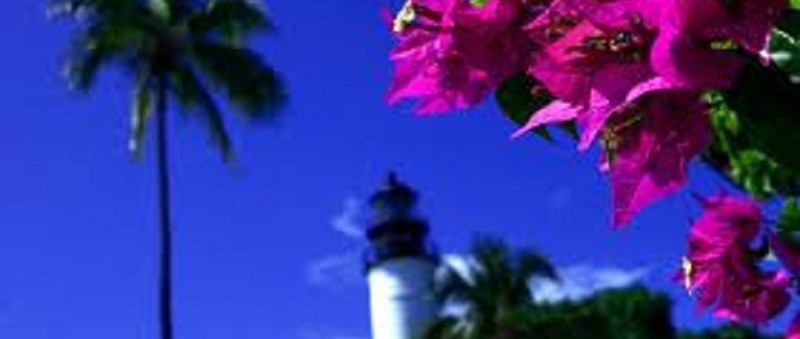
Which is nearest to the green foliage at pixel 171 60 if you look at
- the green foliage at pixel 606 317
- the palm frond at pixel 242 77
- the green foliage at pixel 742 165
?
the palm frond at pixel 242 77

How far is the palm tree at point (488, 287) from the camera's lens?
1813 inches

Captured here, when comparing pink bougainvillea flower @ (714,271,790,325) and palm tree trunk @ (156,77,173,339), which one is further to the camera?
palm tree trunk @ (156,77,173,339)

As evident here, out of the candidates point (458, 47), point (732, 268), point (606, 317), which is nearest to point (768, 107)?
point (458, 47)

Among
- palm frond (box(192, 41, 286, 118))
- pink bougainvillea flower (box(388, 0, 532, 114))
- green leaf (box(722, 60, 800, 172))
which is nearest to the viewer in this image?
Result: green leaf (box(722, 60, 800, 172))

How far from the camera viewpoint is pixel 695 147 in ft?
4.06

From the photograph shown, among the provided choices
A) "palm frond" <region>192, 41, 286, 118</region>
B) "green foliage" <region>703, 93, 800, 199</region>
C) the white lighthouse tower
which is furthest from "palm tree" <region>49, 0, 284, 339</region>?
"green foliage" <region>703, 93, 800, 199</region>

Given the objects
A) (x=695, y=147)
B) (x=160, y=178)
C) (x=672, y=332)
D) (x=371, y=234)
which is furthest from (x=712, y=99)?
(x=371, y=234)

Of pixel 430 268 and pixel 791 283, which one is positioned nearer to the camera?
pixel 791 283

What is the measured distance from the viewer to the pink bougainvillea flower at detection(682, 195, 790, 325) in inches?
70.5

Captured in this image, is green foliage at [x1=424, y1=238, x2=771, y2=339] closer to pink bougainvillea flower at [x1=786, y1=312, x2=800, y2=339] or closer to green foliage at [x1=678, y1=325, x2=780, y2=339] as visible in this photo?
green foliage at [x1=678, y1=325, x2=780, y2=339]

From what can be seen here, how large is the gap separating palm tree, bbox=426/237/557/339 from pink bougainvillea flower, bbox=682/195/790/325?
43.2 meters

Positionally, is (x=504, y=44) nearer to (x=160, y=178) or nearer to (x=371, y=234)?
(x=160, y=178)

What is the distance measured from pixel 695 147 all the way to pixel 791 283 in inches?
24.0

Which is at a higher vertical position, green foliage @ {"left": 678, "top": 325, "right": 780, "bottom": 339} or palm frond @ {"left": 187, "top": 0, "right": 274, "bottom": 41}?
palm frond @ {"left": 187, "top": 0, "right": 274, "bottom": 41}
